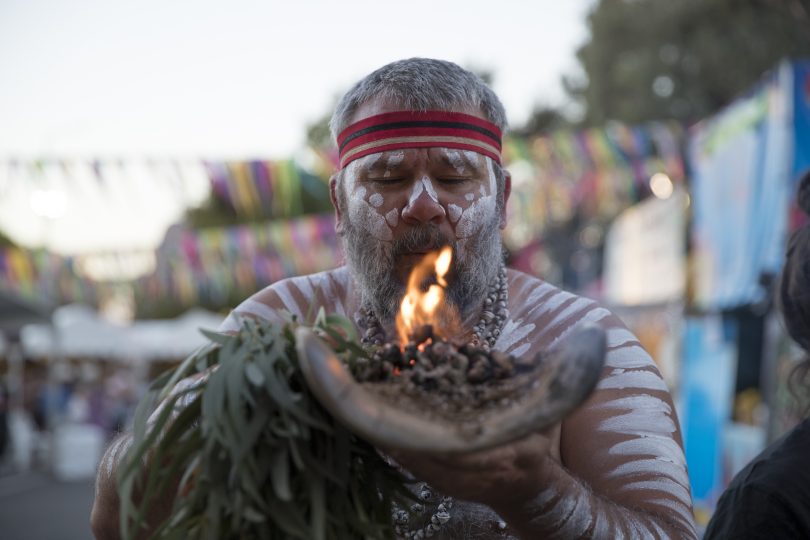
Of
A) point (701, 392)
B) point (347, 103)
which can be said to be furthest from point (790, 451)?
point (701, 392)

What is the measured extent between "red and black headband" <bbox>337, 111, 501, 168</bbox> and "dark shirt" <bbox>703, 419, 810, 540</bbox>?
0.95 m

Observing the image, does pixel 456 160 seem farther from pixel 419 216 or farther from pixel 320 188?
pixel 320 188

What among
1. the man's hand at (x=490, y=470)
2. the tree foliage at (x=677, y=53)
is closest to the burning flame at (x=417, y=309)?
the man's hand at (x=490, y=470)

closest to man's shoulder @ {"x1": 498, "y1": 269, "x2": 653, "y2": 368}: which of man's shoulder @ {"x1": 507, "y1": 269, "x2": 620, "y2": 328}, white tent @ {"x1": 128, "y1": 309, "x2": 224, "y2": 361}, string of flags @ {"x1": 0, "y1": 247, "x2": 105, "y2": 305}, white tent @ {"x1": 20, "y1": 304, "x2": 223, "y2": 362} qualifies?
man's shoulder @ {"x1": 507, "y1": 269, "x2": 620, "y2": 328}

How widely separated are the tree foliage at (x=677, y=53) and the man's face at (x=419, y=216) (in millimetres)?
20475

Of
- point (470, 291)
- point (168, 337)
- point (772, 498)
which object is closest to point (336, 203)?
point (470, 291)

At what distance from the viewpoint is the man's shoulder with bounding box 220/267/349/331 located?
6.77 feet

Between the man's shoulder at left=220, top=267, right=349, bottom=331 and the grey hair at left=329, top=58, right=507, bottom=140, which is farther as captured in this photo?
the man's shoulder at left=220, top=267, right=349, bottom=331

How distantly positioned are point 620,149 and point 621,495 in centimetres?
1006

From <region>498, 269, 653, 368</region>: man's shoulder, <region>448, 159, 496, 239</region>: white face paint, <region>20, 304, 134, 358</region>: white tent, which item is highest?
<region>448, 159, 496, 239</region>: white face paint

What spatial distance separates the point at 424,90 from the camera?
190 centimetres

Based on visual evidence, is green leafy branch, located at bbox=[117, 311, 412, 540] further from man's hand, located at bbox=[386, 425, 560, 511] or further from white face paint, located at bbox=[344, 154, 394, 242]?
white face paint, located at bbox=[344, 154, 394, 242]

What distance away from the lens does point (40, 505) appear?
11227mm

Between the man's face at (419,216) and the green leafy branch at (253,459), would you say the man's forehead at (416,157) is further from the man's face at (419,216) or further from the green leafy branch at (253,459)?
the green leafy branch at (253,459)
